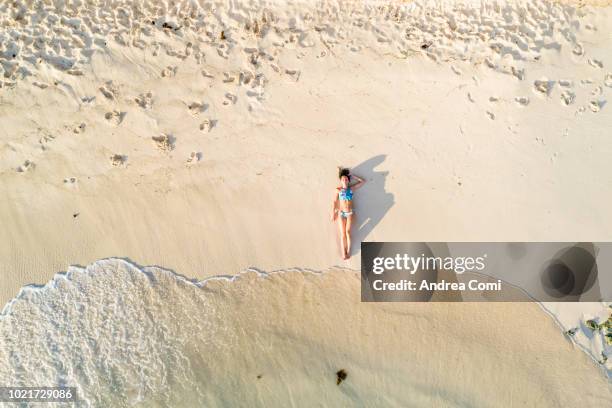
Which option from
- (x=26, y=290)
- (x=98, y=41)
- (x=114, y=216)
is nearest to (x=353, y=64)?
(x=98, y=41)

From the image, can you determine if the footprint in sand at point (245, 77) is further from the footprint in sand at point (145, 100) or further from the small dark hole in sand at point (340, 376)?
the small dark hole in sand at point (340, 376)

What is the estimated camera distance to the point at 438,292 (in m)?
5.96

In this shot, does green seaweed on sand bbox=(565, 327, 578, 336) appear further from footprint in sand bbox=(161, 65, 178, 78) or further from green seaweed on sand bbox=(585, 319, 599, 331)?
Answer: footprint in sand bbox=(161, 65, 178, 78)

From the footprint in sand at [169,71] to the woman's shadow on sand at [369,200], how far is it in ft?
9.75

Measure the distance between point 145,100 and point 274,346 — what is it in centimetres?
402

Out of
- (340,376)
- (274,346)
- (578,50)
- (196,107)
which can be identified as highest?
(578,50)

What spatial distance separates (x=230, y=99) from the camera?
238 inches

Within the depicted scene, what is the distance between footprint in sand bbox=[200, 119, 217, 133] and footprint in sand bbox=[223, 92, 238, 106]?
33 cm

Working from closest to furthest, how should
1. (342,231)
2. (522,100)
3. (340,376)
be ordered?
(340,376)
(342,231)
(522,100)

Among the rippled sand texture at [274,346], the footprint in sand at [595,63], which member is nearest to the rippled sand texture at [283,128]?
the footprint in sand at [595,63]

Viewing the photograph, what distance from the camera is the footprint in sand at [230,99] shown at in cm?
603

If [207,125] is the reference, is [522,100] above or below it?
above

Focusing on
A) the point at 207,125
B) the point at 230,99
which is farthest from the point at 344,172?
the point at 207,125

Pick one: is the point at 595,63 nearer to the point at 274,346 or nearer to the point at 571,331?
the point at 571,331
